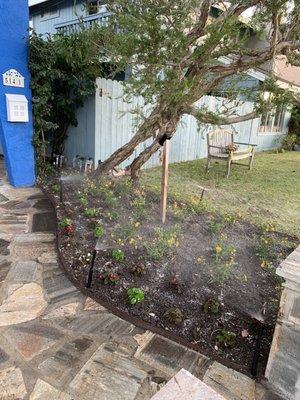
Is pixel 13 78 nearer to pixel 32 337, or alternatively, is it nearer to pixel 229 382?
pixel 32 337

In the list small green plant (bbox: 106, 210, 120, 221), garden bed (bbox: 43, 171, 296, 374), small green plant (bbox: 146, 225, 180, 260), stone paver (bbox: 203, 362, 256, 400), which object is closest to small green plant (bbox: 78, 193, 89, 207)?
garden bed (bbox: 43, 171, 296, 374)

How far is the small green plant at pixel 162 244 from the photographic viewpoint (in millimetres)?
2654

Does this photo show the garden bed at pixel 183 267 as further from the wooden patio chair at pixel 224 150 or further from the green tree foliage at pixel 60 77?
the wooden patio chair at pixel 224 150

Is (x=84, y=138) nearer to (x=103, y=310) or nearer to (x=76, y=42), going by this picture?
(x=76, y=42)

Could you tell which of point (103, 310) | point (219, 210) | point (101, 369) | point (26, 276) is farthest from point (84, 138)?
point (101, 369)

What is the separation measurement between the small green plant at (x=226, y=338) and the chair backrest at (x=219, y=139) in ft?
Answer: 17.6

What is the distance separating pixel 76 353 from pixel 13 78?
3.76 m

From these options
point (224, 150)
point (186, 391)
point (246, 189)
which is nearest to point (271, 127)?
point (224, 150)

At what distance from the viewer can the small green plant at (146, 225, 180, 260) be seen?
265 centimetres

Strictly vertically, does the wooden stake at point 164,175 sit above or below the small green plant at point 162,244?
above

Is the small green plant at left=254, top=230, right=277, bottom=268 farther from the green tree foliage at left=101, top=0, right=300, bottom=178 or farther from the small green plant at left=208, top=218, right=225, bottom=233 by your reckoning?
the green tree foliage at left=101, top=0, right=300, bottom=178

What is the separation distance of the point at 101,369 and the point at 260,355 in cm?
90

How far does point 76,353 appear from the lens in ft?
5.69

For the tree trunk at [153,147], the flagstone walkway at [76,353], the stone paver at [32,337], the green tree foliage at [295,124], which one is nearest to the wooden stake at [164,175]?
the tree trunk at [153,147]
